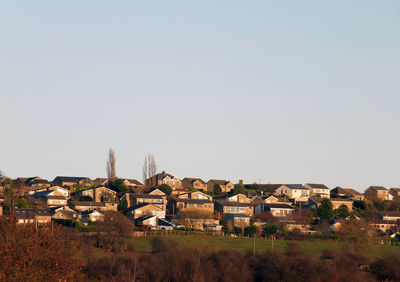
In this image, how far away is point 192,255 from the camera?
41.9m

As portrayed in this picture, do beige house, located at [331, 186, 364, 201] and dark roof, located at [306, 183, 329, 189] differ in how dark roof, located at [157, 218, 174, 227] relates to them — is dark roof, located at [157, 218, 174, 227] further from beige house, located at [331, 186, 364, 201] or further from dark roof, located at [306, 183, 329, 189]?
beige house, located at [331, 186, 364, 201]

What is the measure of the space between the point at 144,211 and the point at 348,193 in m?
46.0

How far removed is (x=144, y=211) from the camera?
7169 centimetres

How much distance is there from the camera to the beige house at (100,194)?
7979cm

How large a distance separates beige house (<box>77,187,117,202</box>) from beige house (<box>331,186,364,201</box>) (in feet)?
136

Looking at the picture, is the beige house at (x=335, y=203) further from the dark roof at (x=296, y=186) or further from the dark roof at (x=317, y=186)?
the dark roof at (x=317, y=186)

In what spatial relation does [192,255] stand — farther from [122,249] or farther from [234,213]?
[234,213]

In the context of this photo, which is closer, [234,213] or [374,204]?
[234,213]

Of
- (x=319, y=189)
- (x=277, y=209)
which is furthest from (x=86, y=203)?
(x=319, y=189)

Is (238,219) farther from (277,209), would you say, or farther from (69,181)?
(69,181)

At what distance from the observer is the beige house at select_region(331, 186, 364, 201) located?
99625 mm

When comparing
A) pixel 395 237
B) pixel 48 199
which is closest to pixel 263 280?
pixel 395 237

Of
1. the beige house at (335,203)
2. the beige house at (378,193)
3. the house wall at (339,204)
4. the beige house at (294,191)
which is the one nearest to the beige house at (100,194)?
the beige house at (335,203)

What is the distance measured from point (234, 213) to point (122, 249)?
31.2 meters
